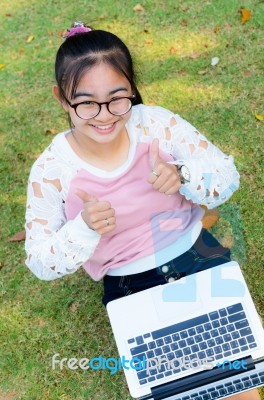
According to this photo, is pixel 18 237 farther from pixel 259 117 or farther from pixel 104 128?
pixel 259 117

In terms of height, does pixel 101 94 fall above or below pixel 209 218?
above

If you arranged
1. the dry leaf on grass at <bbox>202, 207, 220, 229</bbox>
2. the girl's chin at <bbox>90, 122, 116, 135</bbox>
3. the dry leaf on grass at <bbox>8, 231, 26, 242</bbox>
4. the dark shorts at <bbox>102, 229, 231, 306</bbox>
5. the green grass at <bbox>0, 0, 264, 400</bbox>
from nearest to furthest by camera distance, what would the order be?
the girl's chin at <bbox>90, 122, 116, 135</bbox> → the dark shorts at <bbox>102, 229, 231, 306</bbox> → the green grass at <bbox>0, 0, 264, 400</bbox> → the dry leaf on grass at <bbox>202, 207, 220, 229</bbox> → the dry leaf on grass at <bbox>8, 231, 26, 242</bbox>

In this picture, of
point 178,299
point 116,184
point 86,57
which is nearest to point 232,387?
point 178,299

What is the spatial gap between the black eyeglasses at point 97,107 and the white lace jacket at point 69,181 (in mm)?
191

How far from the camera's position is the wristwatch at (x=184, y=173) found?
1.80m

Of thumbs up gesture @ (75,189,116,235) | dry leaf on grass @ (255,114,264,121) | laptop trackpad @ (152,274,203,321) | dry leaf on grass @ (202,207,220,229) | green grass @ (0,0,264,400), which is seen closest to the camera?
thumbs up gesture @ (75,189,116,235)

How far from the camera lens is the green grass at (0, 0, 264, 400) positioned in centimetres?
235

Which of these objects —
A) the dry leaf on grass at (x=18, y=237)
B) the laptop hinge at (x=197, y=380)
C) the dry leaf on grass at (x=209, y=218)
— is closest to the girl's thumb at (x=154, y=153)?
the laptop hinge at (x=197, y=380)

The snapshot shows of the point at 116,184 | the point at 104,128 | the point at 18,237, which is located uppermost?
the point at 104,128

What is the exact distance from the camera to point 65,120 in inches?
128

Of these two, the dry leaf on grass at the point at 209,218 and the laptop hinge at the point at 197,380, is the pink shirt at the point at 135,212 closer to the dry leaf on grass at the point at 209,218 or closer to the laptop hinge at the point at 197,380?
the laptop hinge at the point at 197,380

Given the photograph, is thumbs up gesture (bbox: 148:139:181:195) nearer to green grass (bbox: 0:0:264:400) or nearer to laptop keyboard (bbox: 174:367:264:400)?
green grass (bbox: 0:0:264:400)

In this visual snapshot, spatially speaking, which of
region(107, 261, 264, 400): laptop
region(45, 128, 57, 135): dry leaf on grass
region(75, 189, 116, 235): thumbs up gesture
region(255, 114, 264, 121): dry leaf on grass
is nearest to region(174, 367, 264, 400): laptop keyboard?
region(107, 261, 264, 400): laptop

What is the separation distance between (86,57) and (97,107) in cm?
16
